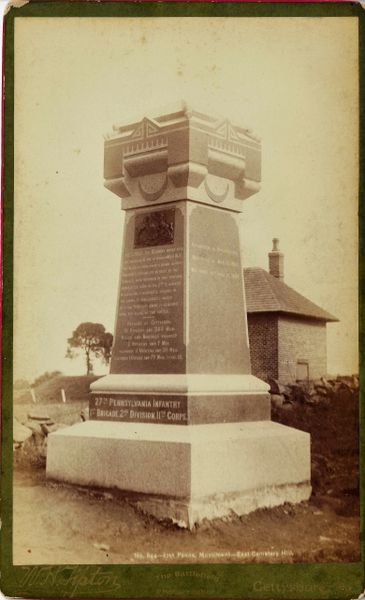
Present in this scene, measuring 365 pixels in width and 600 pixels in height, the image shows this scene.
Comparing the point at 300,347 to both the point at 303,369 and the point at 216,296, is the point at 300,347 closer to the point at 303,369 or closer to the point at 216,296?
the point at 303,369

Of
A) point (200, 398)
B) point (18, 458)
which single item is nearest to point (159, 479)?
point (200, 398)

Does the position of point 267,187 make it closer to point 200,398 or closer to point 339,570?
point 200,398

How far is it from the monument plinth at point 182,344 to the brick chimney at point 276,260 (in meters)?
0.35

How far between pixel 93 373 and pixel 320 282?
8.45ft

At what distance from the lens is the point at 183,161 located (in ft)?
29.7

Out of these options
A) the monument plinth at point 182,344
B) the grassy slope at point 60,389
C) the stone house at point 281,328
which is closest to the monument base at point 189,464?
the monument plinth at point 182,344

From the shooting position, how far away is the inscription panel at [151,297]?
902cm

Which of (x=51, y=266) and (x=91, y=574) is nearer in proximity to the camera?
(x=91, y=574)

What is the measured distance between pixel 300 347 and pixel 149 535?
3.15 metres

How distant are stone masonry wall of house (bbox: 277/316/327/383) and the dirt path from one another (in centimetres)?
154

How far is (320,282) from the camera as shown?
29.9 feet

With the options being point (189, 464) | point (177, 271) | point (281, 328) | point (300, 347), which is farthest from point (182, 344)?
point (281, 328)
